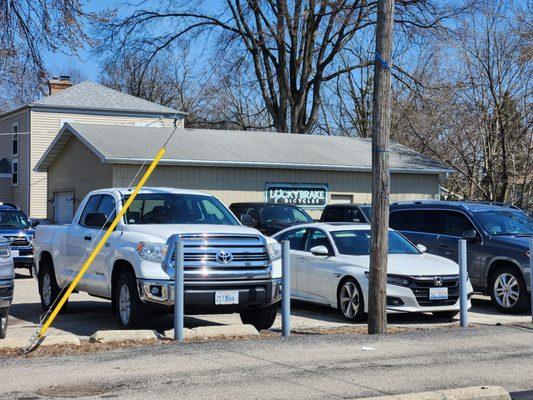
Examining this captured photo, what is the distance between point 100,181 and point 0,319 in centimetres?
1781

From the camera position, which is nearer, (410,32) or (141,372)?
(141,372)

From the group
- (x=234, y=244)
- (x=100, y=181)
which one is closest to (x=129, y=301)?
(x=234, y=244)

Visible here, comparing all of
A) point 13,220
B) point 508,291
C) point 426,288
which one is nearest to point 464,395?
point 426,288

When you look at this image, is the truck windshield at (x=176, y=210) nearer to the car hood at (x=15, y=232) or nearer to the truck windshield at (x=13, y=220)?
the car hood at (x=15, y=232)

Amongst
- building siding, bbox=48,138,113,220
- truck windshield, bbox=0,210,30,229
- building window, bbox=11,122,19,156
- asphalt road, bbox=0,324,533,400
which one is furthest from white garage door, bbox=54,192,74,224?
asphalt road, bbox=0,324,533,400

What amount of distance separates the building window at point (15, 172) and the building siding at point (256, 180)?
16.4 m

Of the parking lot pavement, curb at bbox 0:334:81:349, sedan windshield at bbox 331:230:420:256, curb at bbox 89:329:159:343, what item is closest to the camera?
curb at bbox 0:334:81:349

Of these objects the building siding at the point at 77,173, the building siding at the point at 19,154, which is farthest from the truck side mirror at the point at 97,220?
the building siding at the point at 19,154

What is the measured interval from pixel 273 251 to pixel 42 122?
30.8 m

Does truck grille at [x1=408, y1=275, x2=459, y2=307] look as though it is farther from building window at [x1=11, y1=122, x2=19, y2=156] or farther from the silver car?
building window at [x1=11, y1=122, x2=19, y2=156]

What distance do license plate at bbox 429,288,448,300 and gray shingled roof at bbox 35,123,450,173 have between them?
49.0 ft

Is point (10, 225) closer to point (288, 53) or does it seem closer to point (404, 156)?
point (404, 156)

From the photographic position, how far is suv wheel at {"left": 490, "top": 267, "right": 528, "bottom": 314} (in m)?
14.1

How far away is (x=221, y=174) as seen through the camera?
94.6 ft
